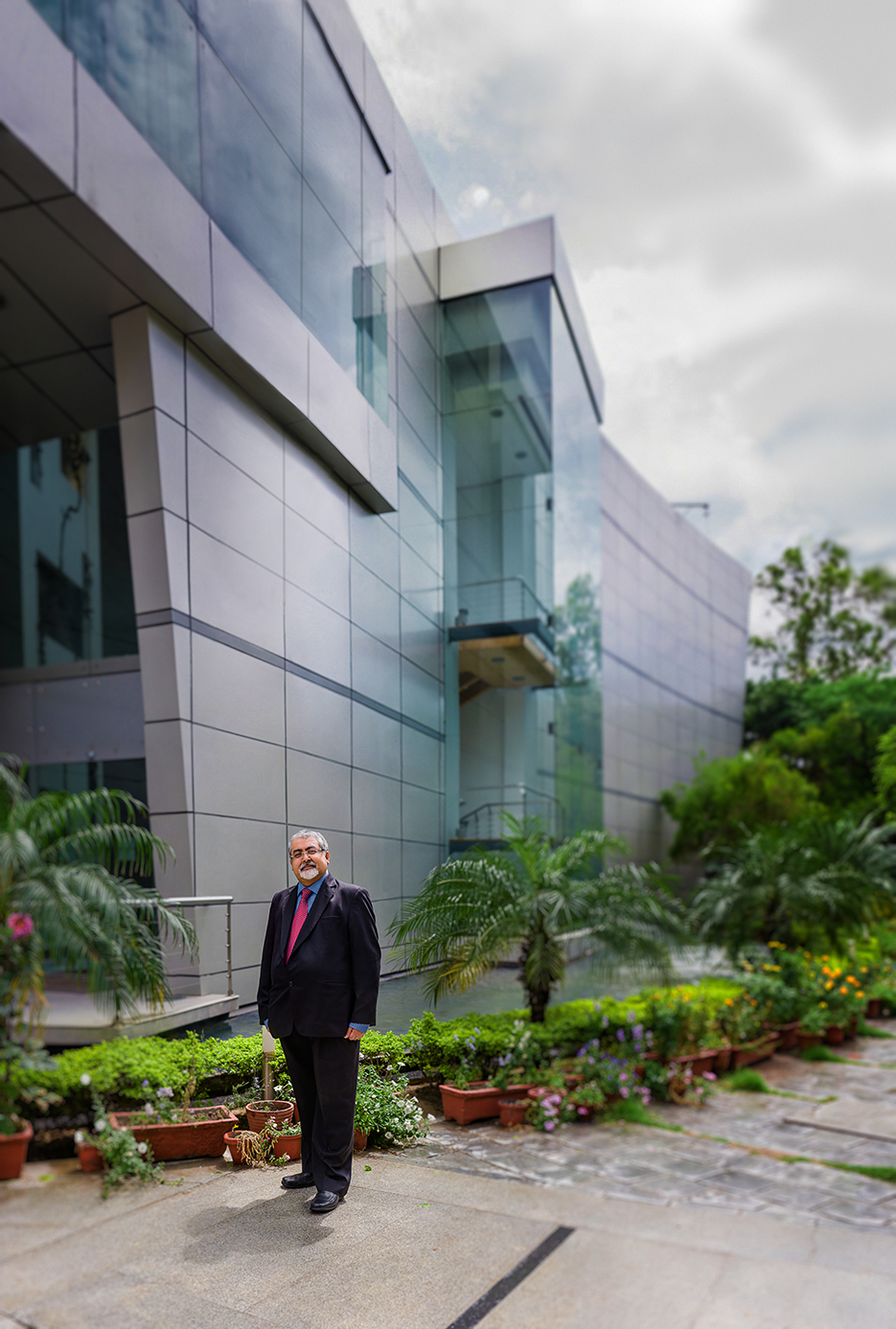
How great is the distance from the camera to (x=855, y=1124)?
32.9 feet

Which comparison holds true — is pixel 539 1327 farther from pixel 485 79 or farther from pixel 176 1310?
pixel 485 79

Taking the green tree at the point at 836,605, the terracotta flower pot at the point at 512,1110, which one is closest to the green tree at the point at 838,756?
the green tree at the point at 836,605

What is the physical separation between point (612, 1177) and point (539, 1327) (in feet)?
12.6

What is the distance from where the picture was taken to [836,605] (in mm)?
5926

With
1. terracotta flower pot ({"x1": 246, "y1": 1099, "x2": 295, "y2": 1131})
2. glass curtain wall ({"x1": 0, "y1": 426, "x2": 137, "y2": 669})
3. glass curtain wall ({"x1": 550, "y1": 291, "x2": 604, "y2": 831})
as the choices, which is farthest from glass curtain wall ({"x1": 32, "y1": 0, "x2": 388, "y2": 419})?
glass curtain wall ({"x1": 550, "y1": 291, "x2": 604, "y2": 831})

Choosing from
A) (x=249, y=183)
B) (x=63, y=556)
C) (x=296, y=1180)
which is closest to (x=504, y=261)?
(x=249, y=183)

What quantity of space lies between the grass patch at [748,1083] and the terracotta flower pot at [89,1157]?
12023mm

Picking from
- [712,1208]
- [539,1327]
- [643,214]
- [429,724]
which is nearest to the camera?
[429,724]

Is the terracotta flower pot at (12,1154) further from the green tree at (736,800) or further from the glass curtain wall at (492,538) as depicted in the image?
the green tree at (736,800)

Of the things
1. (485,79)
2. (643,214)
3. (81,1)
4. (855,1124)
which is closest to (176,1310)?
(81,1)

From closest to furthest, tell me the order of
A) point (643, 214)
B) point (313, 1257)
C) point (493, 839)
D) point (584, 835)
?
1. point (313, 1257)
2. point (493, 839)
3. point (643, 214)
4. point (584, 835)

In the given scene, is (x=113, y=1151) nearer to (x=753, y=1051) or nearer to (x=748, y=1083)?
(x=748, y=1083)

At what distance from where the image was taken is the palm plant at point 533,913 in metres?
2.58

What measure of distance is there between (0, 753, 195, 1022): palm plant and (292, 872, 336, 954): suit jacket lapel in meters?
0.27
